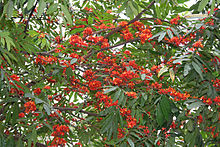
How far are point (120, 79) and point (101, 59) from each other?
1.24 feet

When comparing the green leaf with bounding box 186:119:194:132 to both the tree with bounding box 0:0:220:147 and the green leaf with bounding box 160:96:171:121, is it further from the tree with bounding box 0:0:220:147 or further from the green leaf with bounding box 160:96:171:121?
the green leaf with bounding box 160:96:171:121

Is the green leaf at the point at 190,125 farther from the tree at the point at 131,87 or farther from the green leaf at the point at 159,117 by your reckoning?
the green leaf at the point at 159,117

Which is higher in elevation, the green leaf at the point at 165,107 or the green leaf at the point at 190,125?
the green leaf at the point at 165,107

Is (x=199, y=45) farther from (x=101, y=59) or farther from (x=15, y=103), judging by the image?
(x=15, y=103)

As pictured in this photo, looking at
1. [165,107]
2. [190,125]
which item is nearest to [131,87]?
[165,107]

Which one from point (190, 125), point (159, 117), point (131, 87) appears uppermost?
point (131, 87)

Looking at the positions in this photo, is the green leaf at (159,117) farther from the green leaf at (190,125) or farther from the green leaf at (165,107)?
the green leaf at (190,125)

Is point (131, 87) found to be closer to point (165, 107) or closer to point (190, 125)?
point (165, 107)

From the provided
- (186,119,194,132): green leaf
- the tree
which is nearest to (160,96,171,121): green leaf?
the tree

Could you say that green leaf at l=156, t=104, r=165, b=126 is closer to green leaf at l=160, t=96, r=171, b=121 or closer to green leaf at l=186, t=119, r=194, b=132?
green leaf at l=160, t=96, r=171, b=121

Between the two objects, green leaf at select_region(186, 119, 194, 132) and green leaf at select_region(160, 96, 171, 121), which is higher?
green leaf at select_region(160, 96, 171, 121)

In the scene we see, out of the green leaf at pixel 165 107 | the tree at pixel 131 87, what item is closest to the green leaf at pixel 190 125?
the tree at pixel 131 87

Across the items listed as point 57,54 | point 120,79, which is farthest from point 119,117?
point 57,54

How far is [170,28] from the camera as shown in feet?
6.40
